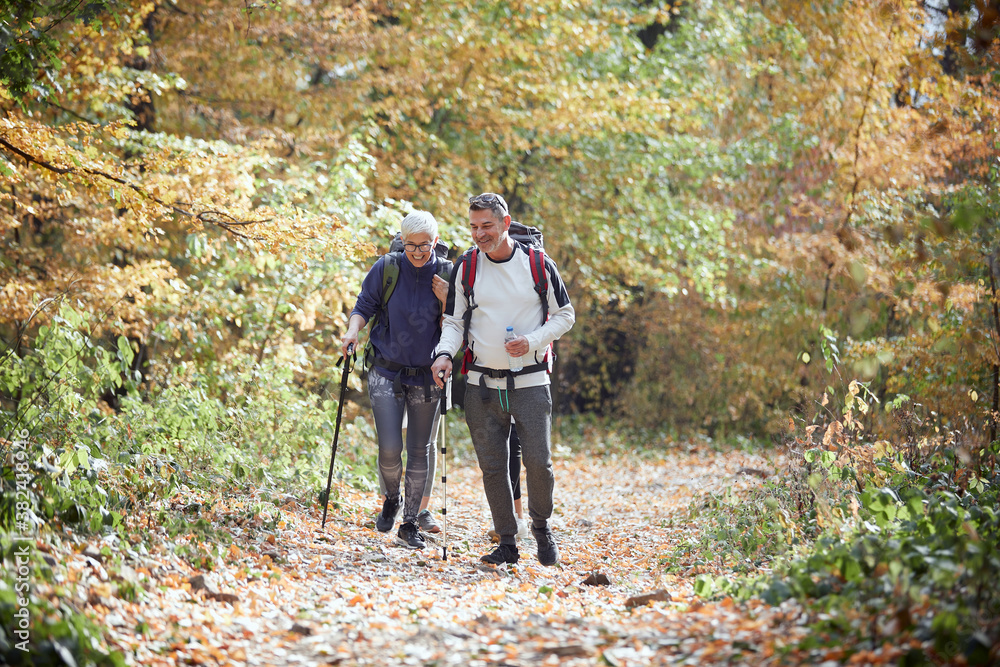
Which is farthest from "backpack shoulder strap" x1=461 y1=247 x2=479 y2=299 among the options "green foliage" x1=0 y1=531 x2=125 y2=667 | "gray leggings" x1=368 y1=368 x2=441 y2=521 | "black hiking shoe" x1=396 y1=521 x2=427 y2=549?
"green foliage" x1=0 y1=531 x2=125 y2=667

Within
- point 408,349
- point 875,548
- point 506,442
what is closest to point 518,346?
point 506,442

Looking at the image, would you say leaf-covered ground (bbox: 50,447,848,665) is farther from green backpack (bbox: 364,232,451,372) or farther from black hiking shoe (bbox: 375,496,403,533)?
green backpack (bbox: 364,232,451,372)

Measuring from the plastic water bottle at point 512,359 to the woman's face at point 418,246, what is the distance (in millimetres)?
902

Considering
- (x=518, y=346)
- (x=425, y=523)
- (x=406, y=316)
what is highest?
(x=406, y=316)

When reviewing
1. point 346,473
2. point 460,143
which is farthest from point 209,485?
point 460,143

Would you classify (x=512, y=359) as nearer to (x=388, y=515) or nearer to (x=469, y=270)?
(x=469, y=270)

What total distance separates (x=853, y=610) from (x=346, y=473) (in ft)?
17.1

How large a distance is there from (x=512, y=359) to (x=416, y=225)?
1.12 m

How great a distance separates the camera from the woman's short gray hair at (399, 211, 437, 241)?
5.16 m

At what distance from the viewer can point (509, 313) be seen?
4699mm

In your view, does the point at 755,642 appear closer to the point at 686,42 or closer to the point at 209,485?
the point at 209,485

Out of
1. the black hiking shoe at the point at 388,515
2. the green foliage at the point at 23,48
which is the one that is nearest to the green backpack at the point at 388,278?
the black hiking shoe at the point at 388,515

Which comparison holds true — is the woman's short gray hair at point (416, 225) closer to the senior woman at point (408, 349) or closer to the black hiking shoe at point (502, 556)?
the senior woman at point (408, 349)

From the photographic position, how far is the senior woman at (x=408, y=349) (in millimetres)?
5219
